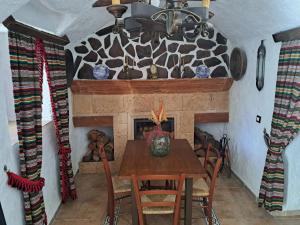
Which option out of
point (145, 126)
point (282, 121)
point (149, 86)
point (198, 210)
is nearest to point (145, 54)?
point (149, 86)

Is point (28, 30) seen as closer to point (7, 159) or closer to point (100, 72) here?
point (7, 159)

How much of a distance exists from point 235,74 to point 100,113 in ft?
7.36

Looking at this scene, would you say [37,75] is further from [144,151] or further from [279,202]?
[279,202]

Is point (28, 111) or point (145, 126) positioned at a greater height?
point (28, 111)

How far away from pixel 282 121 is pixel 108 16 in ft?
8.61

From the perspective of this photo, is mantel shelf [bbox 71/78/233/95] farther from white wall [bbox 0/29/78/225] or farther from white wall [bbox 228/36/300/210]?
white wall [bbox 0/29/78/225]

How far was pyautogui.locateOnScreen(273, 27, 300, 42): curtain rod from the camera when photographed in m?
2.45

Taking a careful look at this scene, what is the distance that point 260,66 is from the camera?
322cm

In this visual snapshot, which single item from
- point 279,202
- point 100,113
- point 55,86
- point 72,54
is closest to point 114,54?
point 72,54

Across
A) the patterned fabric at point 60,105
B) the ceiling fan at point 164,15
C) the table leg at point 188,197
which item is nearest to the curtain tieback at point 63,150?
the patterned fabric at point 60,105

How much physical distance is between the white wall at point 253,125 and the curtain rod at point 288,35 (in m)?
0.10

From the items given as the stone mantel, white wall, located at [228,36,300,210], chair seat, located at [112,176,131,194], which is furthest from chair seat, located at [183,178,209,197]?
the stone mantel

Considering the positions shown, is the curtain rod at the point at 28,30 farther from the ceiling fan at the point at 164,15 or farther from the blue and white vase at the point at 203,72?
the blue and white vase at the point at 203,72

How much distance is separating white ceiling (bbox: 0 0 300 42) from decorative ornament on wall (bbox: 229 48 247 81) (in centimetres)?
22
